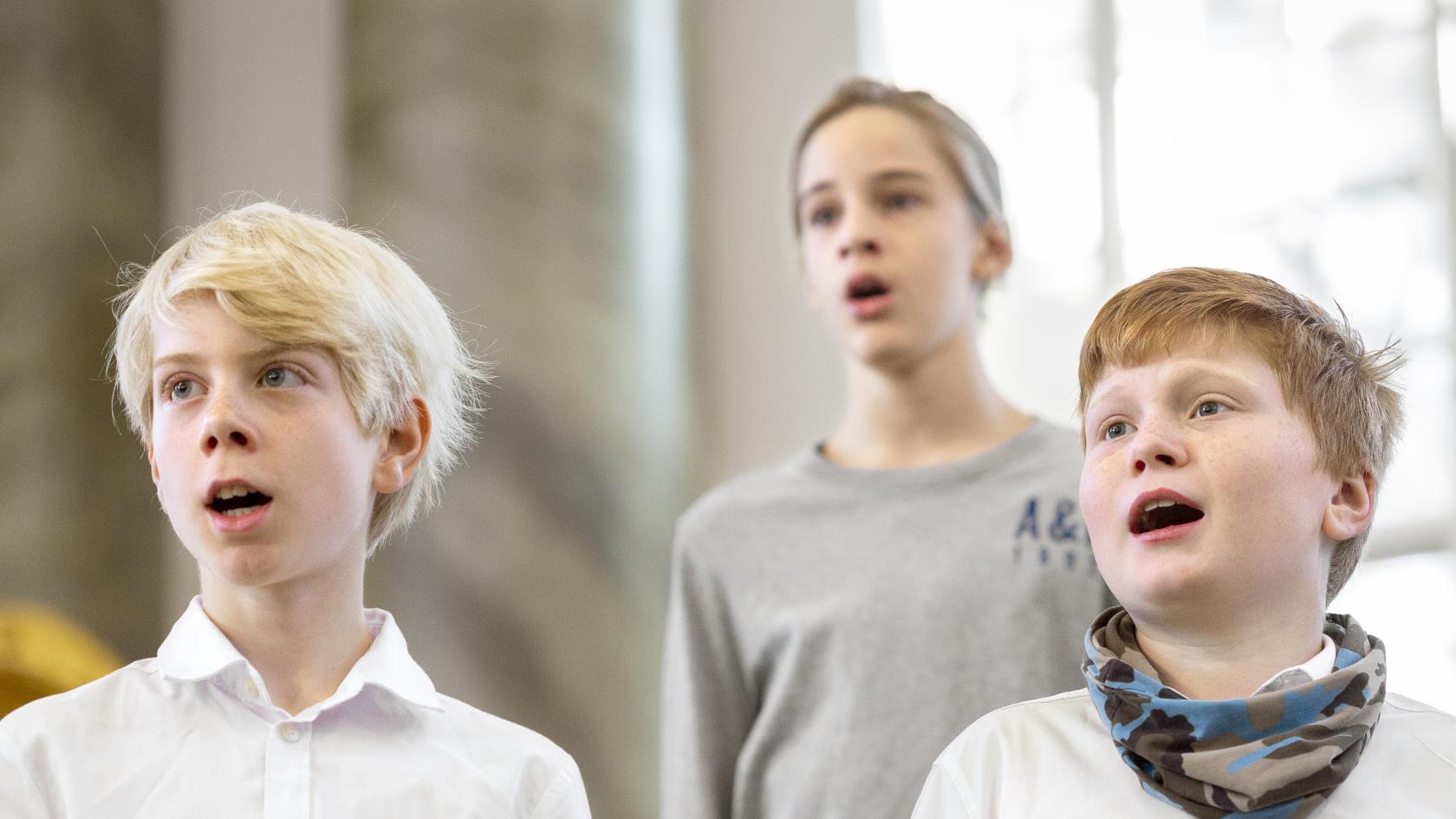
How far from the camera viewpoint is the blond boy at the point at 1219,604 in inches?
52.9

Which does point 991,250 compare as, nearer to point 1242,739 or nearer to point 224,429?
point 1242,739

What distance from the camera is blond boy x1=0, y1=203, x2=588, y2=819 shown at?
1.39 meters

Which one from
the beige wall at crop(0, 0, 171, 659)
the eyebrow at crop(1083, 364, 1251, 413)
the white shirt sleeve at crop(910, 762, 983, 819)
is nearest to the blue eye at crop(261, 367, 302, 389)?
the white shirt sleeve at crop(910, 762, 983, 819)

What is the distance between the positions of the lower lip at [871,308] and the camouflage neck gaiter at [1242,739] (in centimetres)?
79

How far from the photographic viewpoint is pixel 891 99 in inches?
87.9

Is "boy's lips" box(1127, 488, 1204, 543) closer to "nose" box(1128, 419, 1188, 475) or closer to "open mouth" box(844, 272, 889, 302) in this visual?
"nose" box(1128, 419, 1188, 475)

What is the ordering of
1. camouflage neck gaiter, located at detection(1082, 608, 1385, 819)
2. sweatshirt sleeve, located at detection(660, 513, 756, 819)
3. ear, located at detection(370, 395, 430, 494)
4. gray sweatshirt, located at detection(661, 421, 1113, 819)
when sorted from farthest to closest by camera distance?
sweatshirt sleeve, located at detection(660, 513, 756, 819)
gray sweatshirt, located at detection(661, 421, 1113, 819)
ear, located at detection(370, 395, 430, 494)
camouflage neck gaiter, located at detection(1082, 608, 1385, 819)

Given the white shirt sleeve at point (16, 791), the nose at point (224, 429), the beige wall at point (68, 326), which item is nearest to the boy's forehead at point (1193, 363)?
the nose at point (224, 429)

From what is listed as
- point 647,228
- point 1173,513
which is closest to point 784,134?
point 647,228

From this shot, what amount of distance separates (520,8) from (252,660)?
6.80 ft

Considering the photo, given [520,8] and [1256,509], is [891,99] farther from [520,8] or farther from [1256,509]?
[520,8]

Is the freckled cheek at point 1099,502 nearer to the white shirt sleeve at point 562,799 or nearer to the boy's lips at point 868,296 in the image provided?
the white shirt sleeve at point 562,799

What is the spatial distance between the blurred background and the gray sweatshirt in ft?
3.18

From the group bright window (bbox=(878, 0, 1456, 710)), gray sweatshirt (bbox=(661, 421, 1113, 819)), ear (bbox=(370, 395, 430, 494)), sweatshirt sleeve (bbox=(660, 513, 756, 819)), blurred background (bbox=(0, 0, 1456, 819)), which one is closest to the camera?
ear (bbox=(370, 395, 430, 494))
